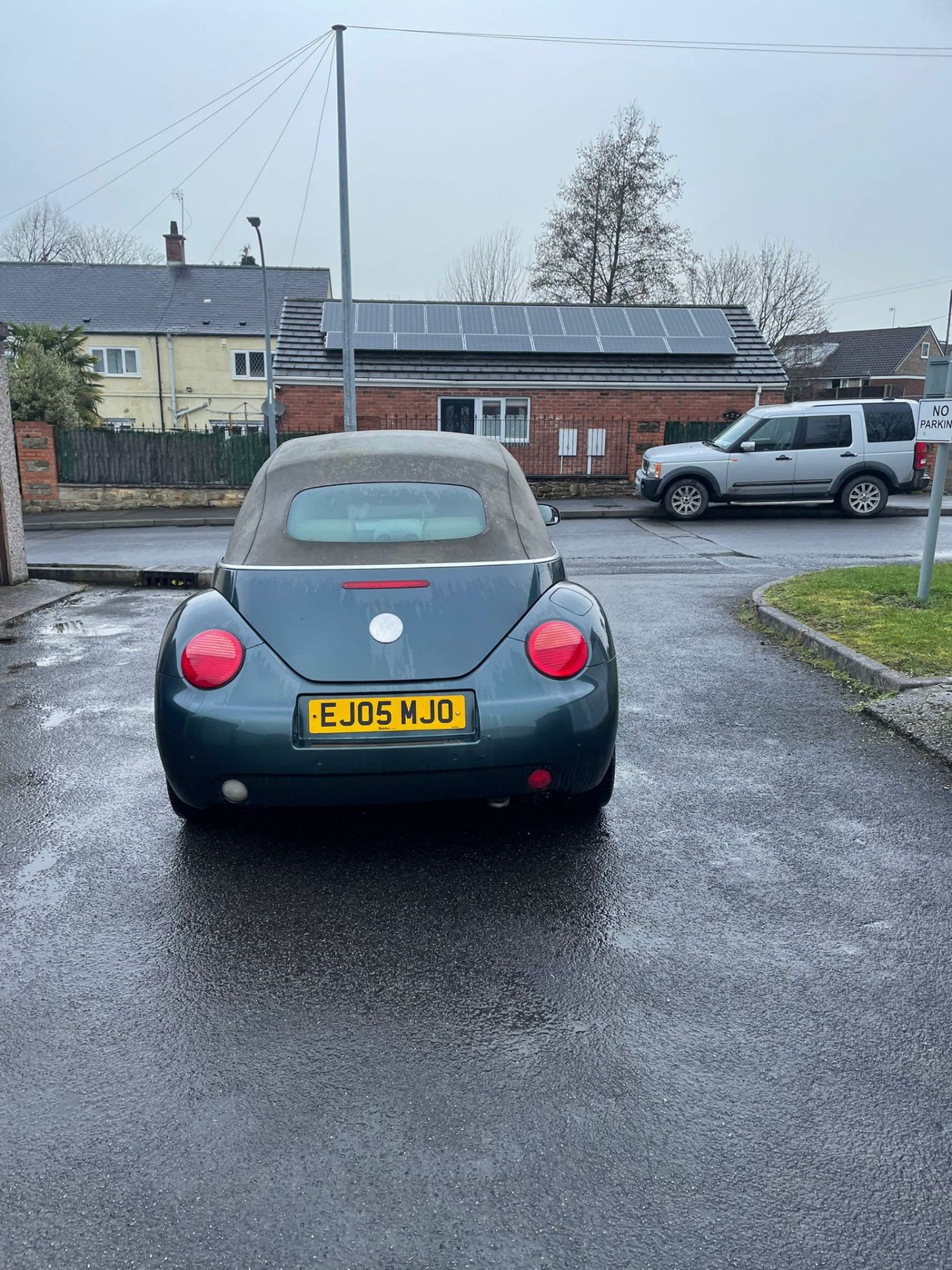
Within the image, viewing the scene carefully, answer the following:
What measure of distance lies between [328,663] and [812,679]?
4095mm

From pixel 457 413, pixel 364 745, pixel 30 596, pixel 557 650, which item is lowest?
pixel 30 596

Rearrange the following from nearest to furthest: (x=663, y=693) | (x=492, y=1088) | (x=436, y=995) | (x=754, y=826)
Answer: (x=492, y=1088) → (x=436, y=995) → (x=754, y=826) → (x=663, y=693)

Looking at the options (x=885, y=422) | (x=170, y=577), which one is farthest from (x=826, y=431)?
(x=170, y=577)

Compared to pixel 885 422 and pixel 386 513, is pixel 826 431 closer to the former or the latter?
pixel 885 422

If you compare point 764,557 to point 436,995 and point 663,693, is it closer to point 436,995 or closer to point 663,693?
point 663,693

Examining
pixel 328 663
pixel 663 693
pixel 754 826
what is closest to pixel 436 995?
pixel 328 663

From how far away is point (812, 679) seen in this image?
252 inches

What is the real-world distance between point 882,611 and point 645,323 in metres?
22.5

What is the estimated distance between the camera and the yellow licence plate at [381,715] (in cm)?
332

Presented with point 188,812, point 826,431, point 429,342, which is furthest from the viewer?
point 429,342

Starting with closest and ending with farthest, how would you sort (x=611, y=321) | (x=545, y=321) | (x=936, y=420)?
1. (x=936, y=420)
2. (x=545, y=321)
3. (x=611, y=321)

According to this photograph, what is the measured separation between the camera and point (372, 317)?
1088 inches

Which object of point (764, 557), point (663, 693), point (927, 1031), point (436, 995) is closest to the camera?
point (927, 1031)

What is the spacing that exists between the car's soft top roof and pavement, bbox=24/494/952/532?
16368mm
